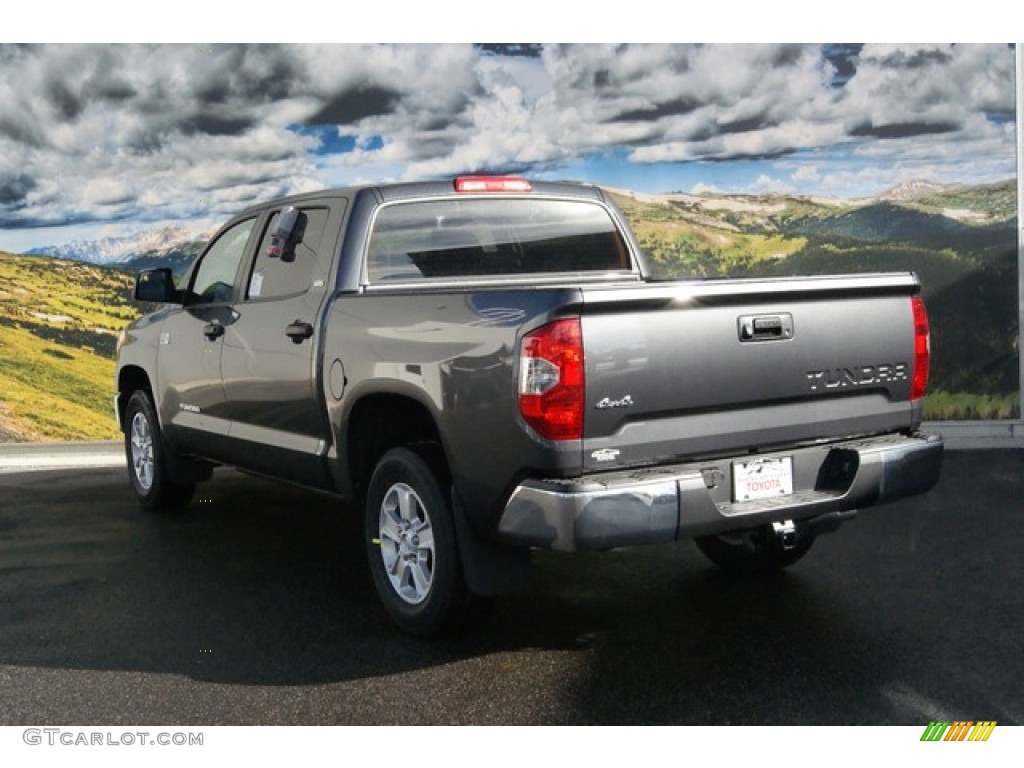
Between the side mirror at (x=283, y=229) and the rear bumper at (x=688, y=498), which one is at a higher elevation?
the side mirror at (x=283, y=229)

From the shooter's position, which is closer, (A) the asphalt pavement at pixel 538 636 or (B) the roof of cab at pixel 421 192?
(A) the asphalt pavement at pixel 538 636

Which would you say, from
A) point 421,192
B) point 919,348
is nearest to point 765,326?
point 919,348

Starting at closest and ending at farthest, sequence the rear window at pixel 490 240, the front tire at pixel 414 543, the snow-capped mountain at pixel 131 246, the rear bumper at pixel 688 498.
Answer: the rear bumper at pixel 688 498 < the front tire at pixel 414 543 < the rear window at pixel 490 240 < the snow-capped mountain at pixel 131 246

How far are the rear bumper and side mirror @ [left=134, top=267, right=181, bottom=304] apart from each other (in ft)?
11.5

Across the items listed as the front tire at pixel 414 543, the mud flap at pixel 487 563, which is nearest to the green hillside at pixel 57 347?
the front tire at pixel 414 543

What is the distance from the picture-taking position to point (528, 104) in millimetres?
11391

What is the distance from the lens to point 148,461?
798cm

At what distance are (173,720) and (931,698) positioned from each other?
262 centimetres

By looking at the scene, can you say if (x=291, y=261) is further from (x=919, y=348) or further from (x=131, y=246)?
(x=131, y=246)

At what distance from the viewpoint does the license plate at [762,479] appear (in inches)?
181

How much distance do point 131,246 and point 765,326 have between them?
326 inches

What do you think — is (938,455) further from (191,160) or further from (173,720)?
(191,160)

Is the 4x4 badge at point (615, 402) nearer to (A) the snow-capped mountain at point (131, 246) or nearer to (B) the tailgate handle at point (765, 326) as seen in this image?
(B) the tailgate handle at point (765, 326)

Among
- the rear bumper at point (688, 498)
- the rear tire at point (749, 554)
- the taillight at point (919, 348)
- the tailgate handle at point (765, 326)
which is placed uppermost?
the tailgate handle at point (765, 326)
